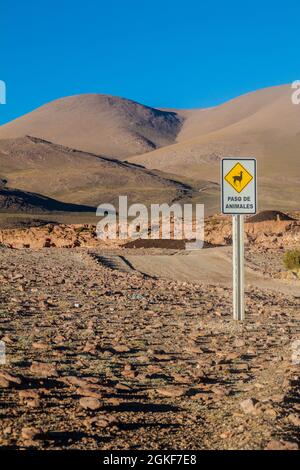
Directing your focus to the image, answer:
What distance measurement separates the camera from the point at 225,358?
779 centimetres

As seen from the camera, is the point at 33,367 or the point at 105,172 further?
the point at 105,172

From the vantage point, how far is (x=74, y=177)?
400 feet

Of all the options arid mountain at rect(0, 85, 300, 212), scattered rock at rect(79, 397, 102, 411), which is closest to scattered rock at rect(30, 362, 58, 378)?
scattered rock at rect(79, 397, 102, 411)

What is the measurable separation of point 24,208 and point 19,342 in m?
82.3

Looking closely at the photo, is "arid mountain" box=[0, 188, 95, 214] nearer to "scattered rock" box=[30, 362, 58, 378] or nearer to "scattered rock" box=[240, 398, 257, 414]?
"scattered rock" box=[30, 362, 58, 378]

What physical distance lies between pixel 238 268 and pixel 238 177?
1.54 metres

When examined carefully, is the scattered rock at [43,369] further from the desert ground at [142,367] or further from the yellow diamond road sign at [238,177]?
the yellow diamond road sign at [238,177]

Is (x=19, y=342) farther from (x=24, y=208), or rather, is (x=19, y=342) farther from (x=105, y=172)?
(x=105, y=172)

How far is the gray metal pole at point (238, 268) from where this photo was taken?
10969 mm

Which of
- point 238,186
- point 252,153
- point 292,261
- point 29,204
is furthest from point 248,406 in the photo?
point 252,153

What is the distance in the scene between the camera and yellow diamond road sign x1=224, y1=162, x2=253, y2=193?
34.5 feet

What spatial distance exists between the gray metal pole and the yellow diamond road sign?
0.58m
